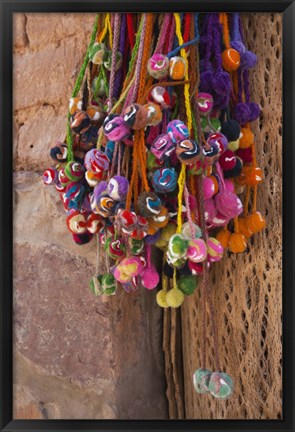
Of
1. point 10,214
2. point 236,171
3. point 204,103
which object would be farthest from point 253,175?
point 10,214

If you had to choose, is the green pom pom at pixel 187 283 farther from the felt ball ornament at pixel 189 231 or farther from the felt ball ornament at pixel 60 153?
the felt ball ornament at pixel 60 153

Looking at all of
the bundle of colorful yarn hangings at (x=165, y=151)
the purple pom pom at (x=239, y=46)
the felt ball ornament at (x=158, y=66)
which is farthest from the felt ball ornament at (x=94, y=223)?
the purple pom pom at (x=239, y=46)

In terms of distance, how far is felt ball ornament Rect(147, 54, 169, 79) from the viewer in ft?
1.92

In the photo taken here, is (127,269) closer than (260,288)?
Yes

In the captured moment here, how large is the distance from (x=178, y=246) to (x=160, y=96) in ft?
0.66

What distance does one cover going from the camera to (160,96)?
1.93 ft

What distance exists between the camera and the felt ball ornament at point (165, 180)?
1.90 feet

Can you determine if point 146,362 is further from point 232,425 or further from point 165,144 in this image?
point 165,144

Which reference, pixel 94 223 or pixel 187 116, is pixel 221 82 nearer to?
pixel 187 116

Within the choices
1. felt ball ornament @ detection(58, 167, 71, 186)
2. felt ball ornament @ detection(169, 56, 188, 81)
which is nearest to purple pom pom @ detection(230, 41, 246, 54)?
felt ball ornament @ detection(169, 56, 188, 81)

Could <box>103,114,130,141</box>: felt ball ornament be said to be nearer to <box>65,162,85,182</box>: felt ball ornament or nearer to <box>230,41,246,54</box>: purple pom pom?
<box>65,162,85,182</box>: felt ball ornament

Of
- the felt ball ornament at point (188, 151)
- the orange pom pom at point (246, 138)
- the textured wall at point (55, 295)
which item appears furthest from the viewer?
the textured wall at point (55, 295)

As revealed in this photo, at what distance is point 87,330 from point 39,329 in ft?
0.31

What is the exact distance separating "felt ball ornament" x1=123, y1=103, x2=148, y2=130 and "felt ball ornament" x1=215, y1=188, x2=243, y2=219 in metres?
0.15
